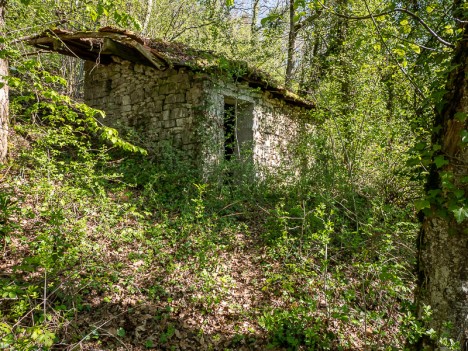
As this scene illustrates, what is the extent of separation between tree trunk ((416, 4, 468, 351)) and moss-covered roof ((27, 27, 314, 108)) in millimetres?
4262

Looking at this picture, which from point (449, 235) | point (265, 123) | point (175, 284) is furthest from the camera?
point (265, 123)

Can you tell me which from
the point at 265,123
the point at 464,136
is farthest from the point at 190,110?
the point at 464,136

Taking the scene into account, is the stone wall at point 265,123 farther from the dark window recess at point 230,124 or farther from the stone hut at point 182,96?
the dark window recess at point 230,124

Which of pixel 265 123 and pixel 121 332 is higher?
pixel 265 123

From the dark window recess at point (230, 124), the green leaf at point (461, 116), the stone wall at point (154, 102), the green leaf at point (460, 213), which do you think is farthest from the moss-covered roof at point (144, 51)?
the green leaf at point (460, 213)

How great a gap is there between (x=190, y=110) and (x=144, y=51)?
1.32 m

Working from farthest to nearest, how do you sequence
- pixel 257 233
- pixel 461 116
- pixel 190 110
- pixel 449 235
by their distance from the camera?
pixel 190 110, pixel 257 233, pixel 449 235, pixel 461 116

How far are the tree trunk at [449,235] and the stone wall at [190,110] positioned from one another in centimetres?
441

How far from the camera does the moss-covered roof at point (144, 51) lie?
231 inches

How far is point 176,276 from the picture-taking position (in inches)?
143

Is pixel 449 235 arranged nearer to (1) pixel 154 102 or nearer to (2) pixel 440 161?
(2) pixel 440 161

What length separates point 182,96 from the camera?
653 centimetres

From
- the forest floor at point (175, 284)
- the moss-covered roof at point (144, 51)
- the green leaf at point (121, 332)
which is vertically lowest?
the green leaf at point (121, 332)

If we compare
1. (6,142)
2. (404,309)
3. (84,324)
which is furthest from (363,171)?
(6,142)
